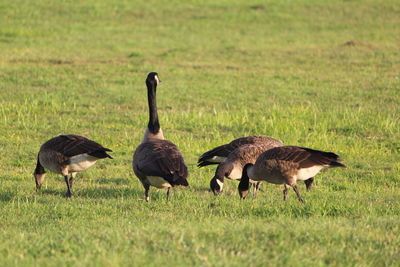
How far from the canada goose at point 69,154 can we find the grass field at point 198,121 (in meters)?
0.44

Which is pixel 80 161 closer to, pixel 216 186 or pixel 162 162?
pixel 162 162

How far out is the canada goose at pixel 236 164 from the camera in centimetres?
1004

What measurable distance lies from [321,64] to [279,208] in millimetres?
18707

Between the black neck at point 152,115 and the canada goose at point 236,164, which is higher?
the black neck at point 152,115

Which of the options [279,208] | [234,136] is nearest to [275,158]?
[279,208]

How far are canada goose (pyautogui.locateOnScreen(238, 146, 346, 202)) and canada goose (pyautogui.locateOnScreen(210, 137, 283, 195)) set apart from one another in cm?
77

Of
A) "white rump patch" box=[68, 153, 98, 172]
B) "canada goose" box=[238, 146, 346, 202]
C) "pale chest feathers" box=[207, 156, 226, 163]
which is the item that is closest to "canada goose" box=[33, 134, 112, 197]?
"white rump patch" box=[68, 153, 98, 172]

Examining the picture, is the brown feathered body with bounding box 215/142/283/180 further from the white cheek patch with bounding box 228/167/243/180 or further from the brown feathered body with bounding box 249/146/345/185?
the brown feathered body with bounding box 249/146/345/185

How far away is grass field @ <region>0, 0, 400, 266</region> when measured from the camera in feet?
21.2

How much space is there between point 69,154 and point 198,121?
660 centimetres

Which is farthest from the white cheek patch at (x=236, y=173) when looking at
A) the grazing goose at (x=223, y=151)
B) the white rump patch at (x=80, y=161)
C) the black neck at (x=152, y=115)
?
the white rump patch at (x=80, y=161)

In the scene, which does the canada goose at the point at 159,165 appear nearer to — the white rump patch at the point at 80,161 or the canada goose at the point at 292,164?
the white rump patch at the point at 80,161

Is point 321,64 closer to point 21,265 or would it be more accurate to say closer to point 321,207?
point 321,207

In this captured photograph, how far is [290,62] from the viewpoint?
27203 millimetres
